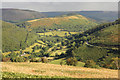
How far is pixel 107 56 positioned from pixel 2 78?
16386cm

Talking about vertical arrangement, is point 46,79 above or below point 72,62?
above

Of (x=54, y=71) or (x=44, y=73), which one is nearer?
(x=44, y=73)

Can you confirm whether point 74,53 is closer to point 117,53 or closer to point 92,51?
point 92,51

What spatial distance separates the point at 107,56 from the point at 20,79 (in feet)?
532

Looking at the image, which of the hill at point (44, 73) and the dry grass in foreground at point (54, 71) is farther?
the dry grass in foreground at point (54, 71)

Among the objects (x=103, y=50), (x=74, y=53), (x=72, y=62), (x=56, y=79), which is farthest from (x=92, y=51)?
(x=56, y=79)

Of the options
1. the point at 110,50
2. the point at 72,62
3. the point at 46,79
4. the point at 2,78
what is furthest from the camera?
the point at 110,50

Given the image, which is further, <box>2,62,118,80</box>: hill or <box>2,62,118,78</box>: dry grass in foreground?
<box>2,62,118,78</box>: dry grass in foreground

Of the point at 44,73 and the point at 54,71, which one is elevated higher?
the point at 44,73

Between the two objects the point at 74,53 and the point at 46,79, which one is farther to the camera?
the point at 74,53

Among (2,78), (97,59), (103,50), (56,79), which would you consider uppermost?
(2,78)

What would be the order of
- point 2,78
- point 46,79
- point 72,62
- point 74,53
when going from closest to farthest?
1. point 2,78
2. point 46,79
3. point 72,62
4. point 74,53

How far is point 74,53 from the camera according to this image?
19688 centimetres

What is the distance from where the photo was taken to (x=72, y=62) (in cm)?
6719
